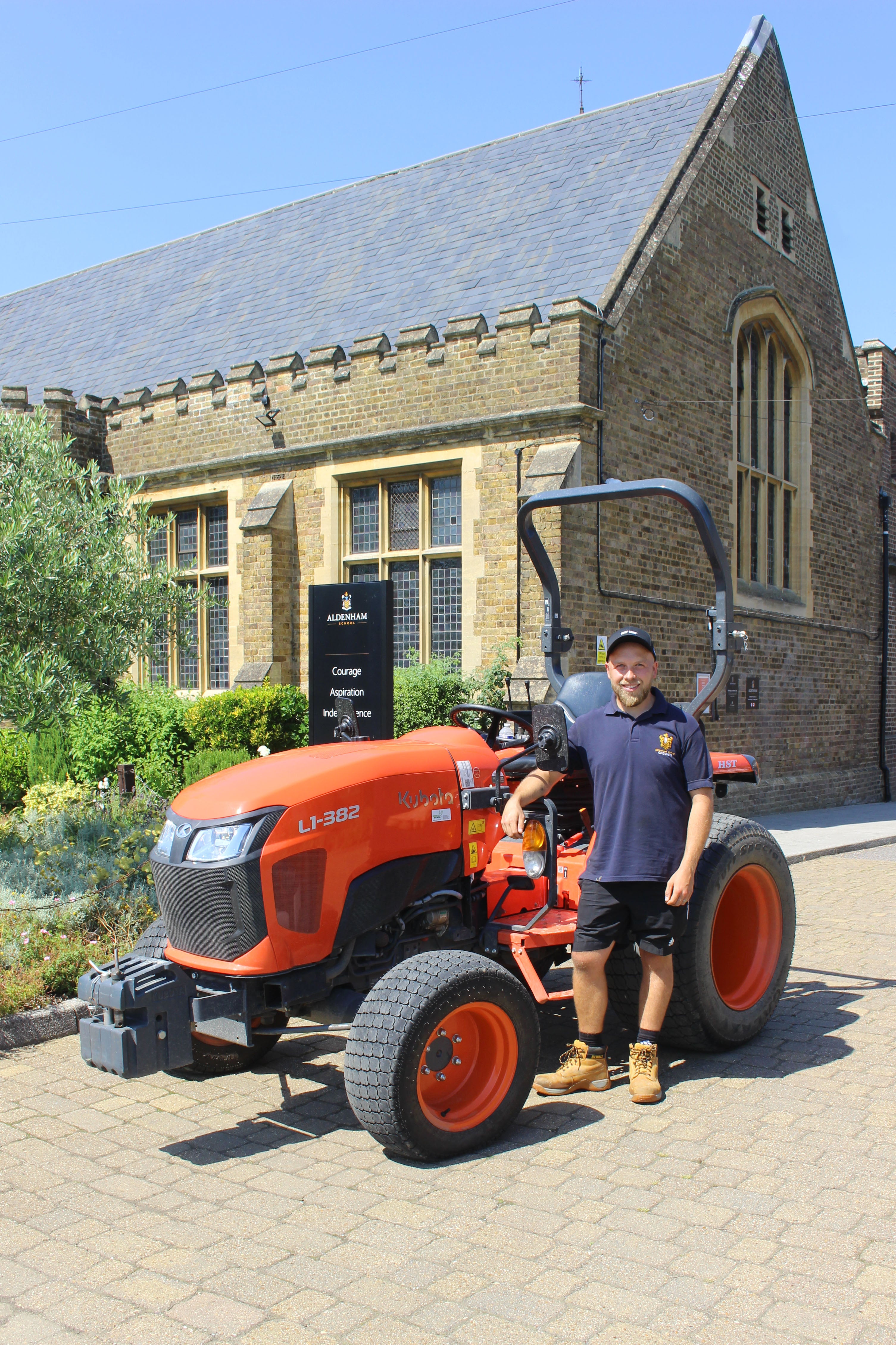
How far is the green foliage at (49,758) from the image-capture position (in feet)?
40.7

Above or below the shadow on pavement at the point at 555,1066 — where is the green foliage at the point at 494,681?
above

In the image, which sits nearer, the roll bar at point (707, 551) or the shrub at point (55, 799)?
the roll bar at point (707, 551)

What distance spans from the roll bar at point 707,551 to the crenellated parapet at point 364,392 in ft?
21.3

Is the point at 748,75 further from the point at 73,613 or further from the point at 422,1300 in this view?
the point at 422,1300

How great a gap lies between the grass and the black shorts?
2398 mm

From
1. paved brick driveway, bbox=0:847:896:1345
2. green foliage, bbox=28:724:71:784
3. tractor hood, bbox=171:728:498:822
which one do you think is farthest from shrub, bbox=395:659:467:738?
tractor hood, bbox=171:728:498:822

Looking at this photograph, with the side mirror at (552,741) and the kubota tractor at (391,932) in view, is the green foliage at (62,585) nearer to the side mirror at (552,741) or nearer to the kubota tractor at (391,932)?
the kubota tractor at (391,932)

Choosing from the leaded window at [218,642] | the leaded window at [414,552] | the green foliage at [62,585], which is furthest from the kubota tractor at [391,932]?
the leaded window at [218,642]

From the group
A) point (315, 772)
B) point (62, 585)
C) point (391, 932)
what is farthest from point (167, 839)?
point (62, 585)

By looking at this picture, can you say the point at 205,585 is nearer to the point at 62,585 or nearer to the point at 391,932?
the point at 62,585

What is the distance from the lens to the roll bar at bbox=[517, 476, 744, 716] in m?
4.72

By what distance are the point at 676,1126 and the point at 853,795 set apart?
15.1m

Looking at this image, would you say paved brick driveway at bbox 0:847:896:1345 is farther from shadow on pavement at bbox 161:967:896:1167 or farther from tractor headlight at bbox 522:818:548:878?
tractor headlight at bbox 522:818:548:878

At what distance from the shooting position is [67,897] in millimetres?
6453
